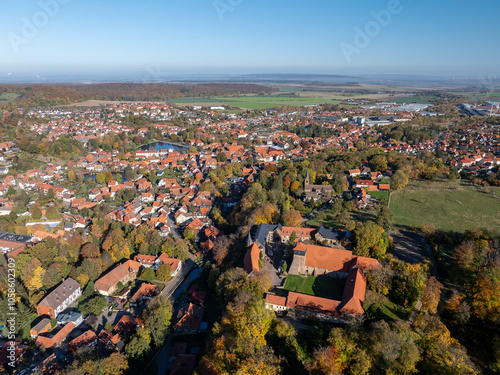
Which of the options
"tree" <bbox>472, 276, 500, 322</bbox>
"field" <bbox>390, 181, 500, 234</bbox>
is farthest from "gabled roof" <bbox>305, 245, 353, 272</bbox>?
"field" <bbox>390, 181, 500, 234</bbox>

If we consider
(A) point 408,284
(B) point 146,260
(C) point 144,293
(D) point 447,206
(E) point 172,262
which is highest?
(A) point 408,284

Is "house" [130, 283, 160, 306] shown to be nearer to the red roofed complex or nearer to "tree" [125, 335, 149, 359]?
"tree" [125, 335, 149, 359]

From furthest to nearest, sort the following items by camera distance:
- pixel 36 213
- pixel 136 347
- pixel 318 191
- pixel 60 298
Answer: pixel 318 191 → pixel 36 213 → pixel 60 298 → pixel 136 347

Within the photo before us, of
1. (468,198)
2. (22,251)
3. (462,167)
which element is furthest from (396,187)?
(22,251)

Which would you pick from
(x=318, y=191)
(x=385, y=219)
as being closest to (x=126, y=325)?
(x=385, y=219)

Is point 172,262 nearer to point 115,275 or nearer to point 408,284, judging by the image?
point 115,275

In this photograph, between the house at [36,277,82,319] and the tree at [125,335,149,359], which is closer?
the tree at [125,335,149,359]

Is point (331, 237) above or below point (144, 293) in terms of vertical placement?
above
